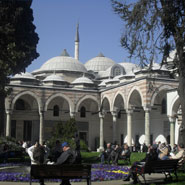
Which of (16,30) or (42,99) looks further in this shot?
(42,99)

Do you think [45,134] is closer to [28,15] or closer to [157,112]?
[157,112]

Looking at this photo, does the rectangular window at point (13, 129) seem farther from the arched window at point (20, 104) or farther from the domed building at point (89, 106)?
the arched window at point (20, 104)

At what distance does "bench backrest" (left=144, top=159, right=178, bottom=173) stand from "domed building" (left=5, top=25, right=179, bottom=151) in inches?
629

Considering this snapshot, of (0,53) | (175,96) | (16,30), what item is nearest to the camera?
(0,53)

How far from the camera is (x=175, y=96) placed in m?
22.2

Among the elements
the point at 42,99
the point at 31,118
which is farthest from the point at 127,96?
the point at 31,118

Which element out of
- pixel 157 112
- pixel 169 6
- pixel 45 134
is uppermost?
pixel 169 6

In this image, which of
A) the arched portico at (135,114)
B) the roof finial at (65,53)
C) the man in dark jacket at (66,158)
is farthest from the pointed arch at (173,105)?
the roof finial at (65,53)

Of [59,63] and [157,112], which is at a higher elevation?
[59,63]

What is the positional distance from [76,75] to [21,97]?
742 centimetres

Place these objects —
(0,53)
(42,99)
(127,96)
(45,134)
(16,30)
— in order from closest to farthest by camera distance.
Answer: (0,53) < (16,30) < (127,96) < (42,99) < (45,134)

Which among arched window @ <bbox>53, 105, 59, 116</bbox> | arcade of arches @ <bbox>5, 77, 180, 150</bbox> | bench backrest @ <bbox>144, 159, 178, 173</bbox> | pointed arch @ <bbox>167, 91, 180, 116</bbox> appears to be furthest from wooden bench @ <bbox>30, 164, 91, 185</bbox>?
arched window @ <bbox>53, 105, 59, 116</bbox>

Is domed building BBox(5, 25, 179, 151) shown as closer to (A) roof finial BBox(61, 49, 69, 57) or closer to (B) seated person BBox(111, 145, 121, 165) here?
(A) roof finial BBox(61, 49, 69, 57)

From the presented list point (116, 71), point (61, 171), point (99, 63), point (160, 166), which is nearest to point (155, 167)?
point (160, 166)
